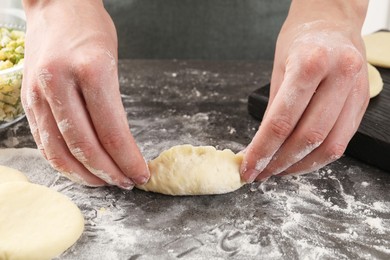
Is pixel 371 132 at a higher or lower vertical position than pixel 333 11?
lower

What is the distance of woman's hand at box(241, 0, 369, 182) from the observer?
1101 millimetres

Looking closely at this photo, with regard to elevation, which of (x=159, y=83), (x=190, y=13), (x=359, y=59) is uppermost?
(x=359, y=59)

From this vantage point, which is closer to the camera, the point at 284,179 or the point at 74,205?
the point at 74,205

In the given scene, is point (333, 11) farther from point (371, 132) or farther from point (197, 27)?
point (197, 27)

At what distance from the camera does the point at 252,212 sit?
1235mm

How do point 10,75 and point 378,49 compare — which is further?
point 378,49

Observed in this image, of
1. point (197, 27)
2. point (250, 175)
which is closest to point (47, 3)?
point (250, 175)

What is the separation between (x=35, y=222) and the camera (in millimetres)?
1111

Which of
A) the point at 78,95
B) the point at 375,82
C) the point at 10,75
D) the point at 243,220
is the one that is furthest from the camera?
the point at 375,82

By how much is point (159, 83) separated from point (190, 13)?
298 mm

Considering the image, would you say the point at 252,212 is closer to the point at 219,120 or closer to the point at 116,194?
the point at 116,194

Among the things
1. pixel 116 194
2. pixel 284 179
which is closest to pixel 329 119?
pixel 284 179

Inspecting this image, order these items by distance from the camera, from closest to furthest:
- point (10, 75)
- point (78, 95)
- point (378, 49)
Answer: point (78, 95) < point (10, 75) < point (378, 49)

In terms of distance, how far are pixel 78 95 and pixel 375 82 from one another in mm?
988
